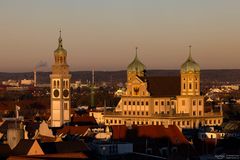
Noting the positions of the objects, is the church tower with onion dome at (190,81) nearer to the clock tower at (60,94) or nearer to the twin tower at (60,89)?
the twin tower at (60,89)

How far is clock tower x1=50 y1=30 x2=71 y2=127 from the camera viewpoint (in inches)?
4646

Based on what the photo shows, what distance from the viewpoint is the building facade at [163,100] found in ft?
406

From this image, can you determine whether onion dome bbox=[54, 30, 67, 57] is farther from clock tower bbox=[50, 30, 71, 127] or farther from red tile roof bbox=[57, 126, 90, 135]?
red tile roof bbox=[57, 126, 90, 135]

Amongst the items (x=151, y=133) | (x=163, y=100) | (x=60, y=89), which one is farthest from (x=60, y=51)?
(x=151, y=133)

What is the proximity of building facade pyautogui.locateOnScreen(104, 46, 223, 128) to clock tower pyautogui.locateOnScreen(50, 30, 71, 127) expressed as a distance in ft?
24.1

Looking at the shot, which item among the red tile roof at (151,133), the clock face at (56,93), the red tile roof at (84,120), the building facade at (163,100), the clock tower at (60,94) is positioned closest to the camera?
the red tile roof at (151,133)

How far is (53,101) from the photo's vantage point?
11925cm

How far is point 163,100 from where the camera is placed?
126 m

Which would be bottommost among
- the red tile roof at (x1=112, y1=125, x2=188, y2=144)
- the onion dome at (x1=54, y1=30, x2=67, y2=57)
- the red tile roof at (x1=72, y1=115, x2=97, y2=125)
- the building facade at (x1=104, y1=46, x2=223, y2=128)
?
the red tile roof at (x1=112, y1=125, x2=188, y2=144)

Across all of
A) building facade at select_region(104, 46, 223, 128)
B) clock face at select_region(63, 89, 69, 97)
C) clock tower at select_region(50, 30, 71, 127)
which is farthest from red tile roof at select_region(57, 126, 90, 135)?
building facade at select_region(104, 46, 223, 128)

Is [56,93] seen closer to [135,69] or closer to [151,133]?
[135,69]

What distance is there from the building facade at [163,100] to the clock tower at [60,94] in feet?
24.1

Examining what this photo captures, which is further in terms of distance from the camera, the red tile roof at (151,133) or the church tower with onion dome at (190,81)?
the church tower with onion dome at (190,81)

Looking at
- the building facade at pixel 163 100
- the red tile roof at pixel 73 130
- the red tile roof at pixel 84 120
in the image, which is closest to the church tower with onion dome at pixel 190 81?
the building facade at pixel 163 100
